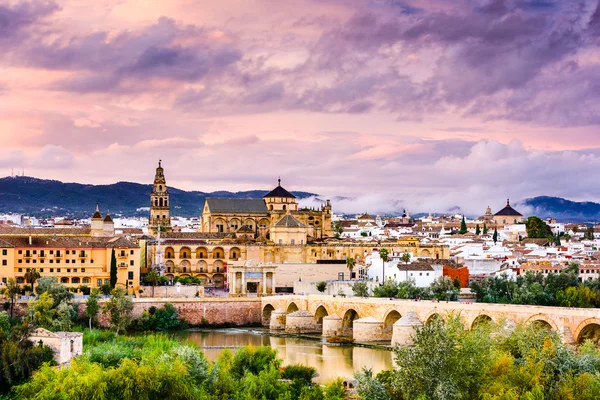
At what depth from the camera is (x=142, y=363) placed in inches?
1177

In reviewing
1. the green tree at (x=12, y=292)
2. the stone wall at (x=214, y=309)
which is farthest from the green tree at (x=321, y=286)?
the green tree at (x=12, y=292)

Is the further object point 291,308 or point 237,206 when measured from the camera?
point 237,206

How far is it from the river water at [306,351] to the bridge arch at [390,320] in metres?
2.50

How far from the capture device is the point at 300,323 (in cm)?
5800

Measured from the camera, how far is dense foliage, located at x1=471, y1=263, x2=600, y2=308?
5566cm

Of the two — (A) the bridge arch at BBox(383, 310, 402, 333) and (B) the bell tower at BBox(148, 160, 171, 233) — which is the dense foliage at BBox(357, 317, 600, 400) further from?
(B) the bell tower at BBox(148, 160, 171, 233)

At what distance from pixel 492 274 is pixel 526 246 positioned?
2122cm

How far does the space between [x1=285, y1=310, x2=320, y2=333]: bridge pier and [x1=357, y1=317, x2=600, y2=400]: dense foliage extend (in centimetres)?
2711

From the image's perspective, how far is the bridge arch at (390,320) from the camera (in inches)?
2045

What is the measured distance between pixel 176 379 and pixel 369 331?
25387mm

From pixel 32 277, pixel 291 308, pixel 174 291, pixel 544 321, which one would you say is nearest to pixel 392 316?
pixel 291 308

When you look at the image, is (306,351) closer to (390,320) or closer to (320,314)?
(390,320)

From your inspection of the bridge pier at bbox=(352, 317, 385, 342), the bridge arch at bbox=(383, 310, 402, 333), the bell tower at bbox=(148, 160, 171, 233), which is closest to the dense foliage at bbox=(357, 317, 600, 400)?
the bridge arch at bbox=(383, 310, 402, 333)

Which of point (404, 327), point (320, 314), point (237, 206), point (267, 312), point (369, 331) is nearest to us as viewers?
point (404, 327)
